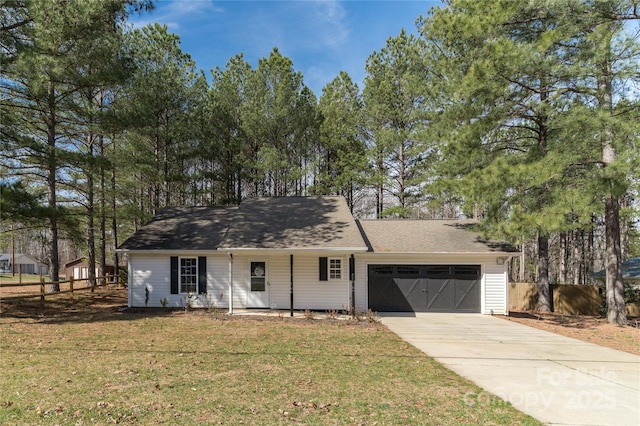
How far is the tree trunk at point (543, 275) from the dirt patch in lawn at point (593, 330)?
1208 millimetres

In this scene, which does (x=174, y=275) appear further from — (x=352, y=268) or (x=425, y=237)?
(x=425, y=237)

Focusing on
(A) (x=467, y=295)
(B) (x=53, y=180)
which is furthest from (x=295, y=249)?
(B) (x=53, y=180)

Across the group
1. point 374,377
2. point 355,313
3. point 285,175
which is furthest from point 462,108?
point 285,175

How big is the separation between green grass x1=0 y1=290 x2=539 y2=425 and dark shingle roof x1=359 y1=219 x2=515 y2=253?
492 cm

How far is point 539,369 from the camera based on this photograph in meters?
6.56

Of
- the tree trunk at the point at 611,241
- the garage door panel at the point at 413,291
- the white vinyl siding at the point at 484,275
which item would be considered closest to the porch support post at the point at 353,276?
the white vinyl siding at the point at 484,275

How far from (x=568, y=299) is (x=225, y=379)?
16.8 metres

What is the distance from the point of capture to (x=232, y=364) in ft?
21.3

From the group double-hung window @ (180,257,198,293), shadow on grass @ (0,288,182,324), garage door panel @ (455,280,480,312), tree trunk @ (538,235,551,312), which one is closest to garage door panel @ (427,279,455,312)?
garage door panel @ (455,280,480,312)

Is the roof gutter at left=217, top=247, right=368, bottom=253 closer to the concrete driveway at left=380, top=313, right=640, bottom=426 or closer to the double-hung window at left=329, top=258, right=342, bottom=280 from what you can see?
the double-hung window at left=329, top=258, right=342, bottom=280

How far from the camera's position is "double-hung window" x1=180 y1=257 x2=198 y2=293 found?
13.6 meters

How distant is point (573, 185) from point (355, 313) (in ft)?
27.9

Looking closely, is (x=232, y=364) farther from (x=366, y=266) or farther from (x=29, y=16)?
(x=29, y=16)

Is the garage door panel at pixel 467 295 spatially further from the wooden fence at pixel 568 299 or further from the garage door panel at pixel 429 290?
the wooden fence at pixel 568 299
